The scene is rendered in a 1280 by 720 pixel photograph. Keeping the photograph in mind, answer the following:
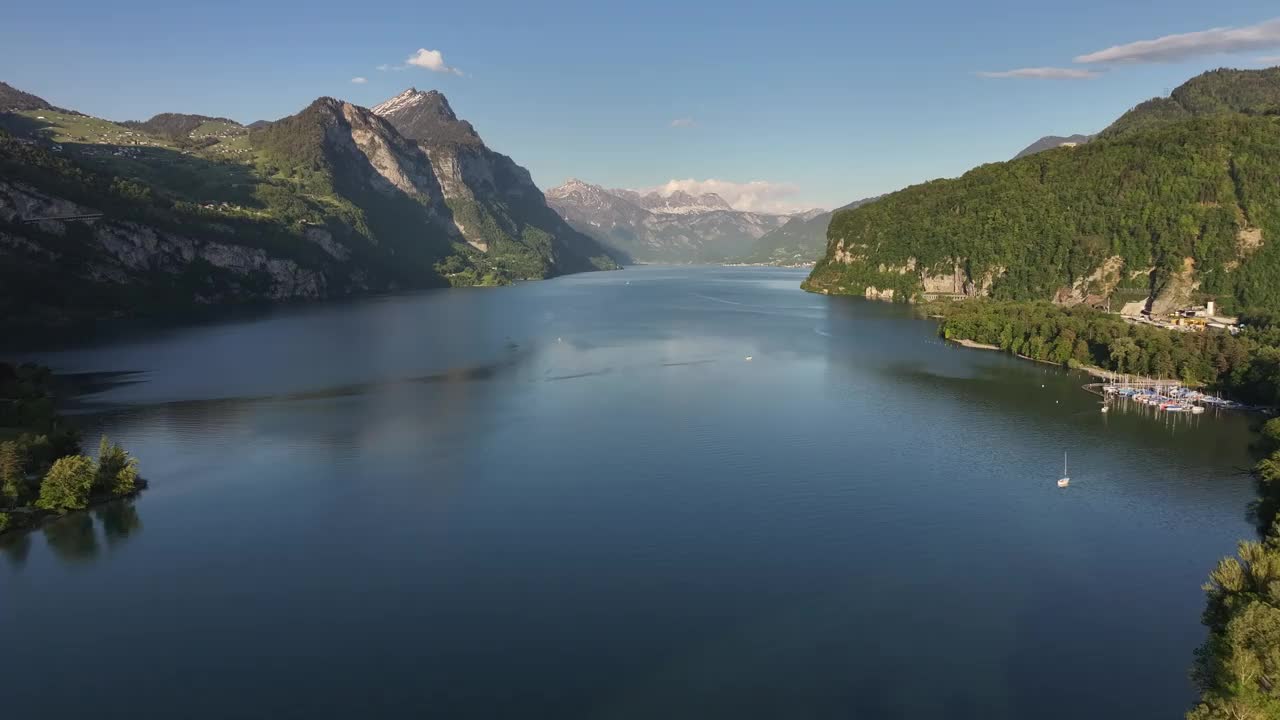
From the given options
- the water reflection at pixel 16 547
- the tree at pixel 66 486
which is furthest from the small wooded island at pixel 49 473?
the water reflection at pixel 16 547

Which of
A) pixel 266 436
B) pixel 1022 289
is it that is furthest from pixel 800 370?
pixel 1022 289

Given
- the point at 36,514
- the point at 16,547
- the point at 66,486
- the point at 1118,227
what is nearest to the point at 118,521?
the point at 66,486

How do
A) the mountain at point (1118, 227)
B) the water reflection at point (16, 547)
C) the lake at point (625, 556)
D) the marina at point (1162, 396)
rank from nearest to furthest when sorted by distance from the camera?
the lake at point (625, 556) → the water reflection at point (16, 547) → the marina at point (1162, 396) → the mountain at point (1118, 227)

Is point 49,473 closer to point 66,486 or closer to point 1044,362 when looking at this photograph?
point 66,486

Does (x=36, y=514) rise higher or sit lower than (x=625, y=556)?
higher

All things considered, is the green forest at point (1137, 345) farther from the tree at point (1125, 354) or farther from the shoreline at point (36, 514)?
the shoreline at point (36, 514)

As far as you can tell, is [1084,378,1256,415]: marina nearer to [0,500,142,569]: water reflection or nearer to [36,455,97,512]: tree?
[0,500,142,569]: water reflection
